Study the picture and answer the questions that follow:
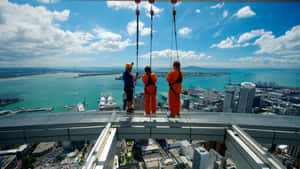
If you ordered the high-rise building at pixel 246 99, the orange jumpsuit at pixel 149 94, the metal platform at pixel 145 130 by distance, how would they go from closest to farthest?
1. the metal platform at pixel 145 130
2. the orange jumpsuit at pixel 149 94
3. the high-rise building at pixel 246 99

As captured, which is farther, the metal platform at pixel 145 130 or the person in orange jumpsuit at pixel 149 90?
the person in orange jumpsuit at pixel 149 90

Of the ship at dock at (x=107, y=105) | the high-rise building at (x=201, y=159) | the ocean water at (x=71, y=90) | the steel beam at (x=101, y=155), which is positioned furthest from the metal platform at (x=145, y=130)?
the ocean water at (x=71, y=90)

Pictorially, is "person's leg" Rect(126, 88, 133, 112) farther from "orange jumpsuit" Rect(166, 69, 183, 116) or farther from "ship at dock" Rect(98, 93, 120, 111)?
"ship at dock" Rect(98, 93, 120, 111)

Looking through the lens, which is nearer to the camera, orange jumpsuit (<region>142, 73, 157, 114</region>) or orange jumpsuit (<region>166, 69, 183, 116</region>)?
orange jumpsuit (<region>166, 69, 183, 116</region>)

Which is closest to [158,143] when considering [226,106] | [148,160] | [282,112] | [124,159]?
[148,160]

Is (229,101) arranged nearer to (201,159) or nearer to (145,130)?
(201,159)

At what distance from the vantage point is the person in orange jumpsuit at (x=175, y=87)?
2545mm

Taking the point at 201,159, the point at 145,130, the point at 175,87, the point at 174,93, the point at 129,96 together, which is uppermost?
the point at 175,87

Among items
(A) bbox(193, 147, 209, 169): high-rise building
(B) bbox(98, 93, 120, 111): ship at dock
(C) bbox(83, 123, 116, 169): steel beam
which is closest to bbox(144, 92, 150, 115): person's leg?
(C) bbox(83, 123, 116, 169): steel beam

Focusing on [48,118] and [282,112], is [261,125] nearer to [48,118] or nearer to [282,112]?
[48,118]

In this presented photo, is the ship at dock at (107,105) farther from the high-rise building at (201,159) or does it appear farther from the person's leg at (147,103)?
the person's leg at (147,103)

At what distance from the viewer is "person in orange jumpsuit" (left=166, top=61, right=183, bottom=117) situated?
2545mm

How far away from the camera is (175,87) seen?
256 centimetres

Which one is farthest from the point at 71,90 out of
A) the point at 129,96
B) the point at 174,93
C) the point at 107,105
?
the point at 174,93
